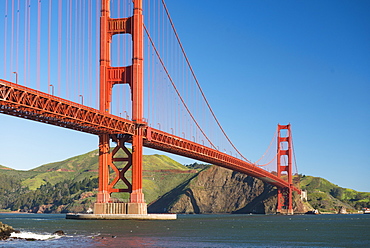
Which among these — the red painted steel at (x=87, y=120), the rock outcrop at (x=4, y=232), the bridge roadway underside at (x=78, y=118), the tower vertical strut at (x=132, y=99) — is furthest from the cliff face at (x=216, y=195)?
the rock outcrop at (x=4, y=232)

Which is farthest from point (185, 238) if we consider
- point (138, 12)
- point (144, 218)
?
point (138, 12)

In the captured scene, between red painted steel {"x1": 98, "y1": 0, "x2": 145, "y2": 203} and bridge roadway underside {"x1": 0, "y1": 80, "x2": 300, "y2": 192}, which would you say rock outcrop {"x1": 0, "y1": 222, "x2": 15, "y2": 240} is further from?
red painted steel {"x1": 98, "y1": 0, "x2": 145, "y2": 203}

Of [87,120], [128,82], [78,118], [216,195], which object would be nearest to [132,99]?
[128,82]

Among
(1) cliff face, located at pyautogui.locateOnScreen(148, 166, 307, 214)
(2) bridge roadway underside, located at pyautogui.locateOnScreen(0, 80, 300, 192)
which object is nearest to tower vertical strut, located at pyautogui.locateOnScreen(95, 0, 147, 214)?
(2) bridge roadway underside, located at pyautogui.locateOnScreen(0, 80, 300, 192)

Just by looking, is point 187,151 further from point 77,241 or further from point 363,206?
point 363,206

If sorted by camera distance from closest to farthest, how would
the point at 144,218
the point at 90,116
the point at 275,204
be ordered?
the point at 90,116 < the point at 144,218 < the point at 275,204

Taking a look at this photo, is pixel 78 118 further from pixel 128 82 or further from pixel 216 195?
pixel 216 195

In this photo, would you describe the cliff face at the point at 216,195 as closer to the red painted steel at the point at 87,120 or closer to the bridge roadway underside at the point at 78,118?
the red painted steel at the point at 87,120
